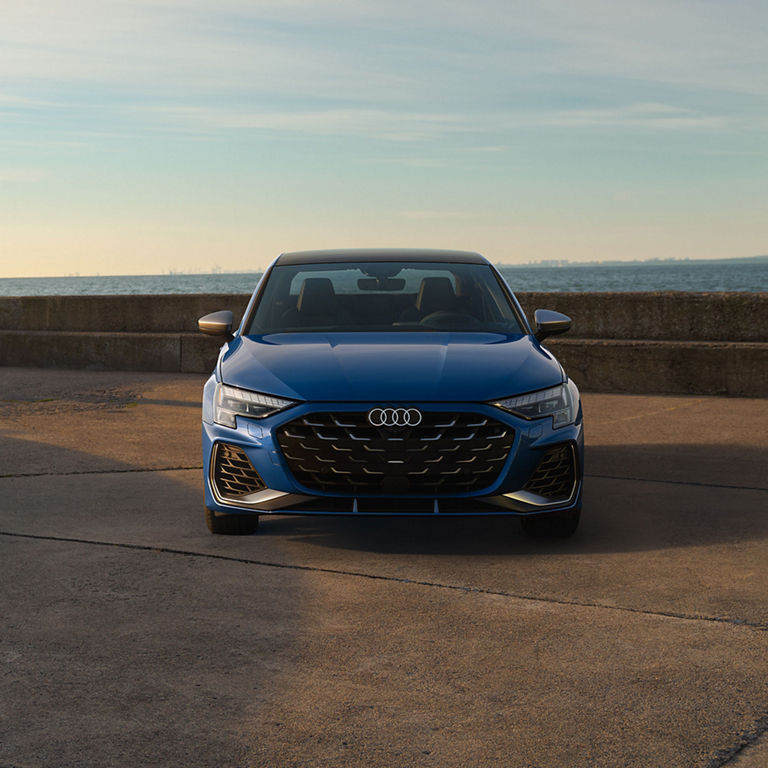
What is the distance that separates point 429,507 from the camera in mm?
5016

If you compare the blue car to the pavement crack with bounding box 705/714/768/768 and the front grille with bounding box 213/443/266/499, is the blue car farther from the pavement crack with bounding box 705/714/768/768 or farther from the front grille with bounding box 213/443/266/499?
the pavement crack with bounding box 705/714/768/768

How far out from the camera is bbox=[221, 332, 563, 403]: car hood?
16.6ft

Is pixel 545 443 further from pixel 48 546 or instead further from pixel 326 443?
pixel 48 546

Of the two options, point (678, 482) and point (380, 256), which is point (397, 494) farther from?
point (678, 482)

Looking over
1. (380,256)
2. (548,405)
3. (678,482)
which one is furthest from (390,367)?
(678,482)

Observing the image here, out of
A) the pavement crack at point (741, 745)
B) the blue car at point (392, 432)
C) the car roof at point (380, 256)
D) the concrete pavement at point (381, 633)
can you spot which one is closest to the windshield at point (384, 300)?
the car roof at point (380, 256)

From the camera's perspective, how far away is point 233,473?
17.2 ft

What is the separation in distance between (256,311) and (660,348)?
666 cm

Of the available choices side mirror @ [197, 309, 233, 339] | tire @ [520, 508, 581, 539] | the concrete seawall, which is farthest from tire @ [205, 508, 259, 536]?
the concrete seawall

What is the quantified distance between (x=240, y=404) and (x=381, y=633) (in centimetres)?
164

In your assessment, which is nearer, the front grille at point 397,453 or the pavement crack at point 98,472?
the front grille at point 397,453

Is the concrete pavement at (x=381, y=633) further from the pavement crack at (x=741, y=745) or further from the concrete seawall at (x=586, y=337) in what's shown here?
the concrete seawall at (x=586, y=337)

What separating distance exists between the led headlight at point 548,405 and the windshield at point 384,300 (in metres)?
0.89

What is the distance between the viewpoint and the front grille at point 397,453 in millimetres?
4957
